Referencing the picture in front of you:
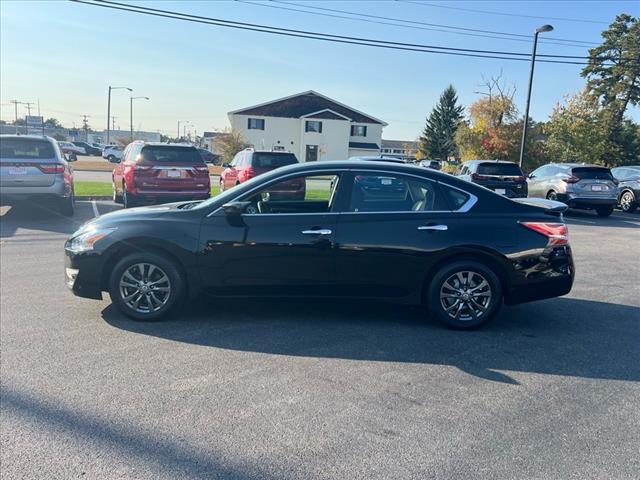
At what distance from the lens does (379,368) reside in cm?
410

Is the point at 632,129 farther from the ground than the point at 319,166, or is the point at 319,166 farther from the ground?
the point at 632,129

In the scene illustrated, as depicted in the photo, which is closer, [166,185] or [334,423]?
[334,423]

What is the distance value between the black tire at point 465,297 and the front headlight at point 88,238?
3238 mm

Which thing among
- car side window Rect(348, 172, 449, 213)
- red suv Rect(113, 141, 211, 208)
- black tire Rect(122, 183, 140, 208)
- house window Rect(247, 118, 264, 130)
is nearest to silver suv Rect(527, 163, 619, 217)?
red suv Rect(113, 141, 211, 208)

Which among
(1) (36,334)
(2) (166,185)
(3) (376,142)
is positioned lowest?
(1) (36,334)

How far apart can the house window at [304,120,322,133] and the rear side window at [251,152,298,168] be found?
133 ft

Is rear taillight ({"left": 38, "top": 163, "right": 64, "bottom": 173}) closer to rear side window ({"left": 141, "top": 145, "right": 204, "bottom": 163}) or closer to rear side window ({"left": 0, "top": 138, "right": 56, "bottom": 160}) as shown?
rear side window ({"left": 0, "top": 138, "right": 56, "bottom": 160})

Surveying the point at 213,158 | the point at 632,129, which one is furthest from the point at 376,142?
the point at 632,129

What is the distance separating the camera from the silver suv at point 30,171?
10.8m

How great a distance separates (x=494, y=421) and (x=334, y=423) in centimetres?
107

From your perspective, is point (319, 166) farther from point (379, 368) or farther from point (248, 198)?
point (379, 368)

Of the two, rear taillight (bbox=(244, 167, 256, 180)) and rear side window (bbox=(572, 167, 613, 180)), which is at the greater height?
rear side window (bbox=(572, 167, 613, 180))

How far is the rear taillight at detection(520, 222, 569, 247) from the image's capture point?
501 cm

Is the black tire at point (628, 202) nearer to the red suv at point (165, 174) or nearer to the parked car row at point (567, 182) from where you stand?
the parked car row at point (567, 182)
